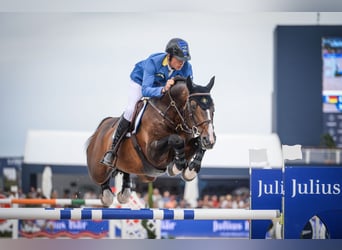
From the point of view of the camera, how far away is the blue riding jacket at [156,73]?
5520mm

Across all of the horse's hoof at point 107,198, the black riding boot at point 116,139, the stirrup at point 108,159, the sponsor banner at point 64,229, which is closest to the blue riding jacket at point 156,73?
the black riding boot at point 116,139

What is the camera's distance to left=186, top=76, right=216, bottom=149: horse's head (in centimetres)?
512

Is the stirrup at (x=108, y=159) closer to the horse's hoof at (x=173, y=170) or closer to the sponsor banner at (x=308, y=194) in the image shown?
the horse's hoof at (x=173, y=170)

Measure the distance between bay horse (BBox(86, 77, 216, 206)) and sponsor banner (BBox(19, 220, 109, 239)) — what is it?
5051 millimetres

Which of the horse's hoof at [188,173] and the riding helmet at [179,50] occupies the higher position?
the riding helmet at [179,50]

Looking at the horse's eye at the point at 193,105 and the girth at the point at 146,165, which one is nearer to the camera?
the horse's eye at the point at 193,105

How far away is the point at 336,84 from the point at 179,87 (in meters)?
13.9

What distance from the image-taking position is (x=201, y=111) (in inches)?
206

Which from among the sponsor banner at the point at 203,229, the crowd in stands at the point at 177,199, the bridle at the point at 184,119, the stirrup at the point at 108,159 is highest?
the bridle at the point at 184,119

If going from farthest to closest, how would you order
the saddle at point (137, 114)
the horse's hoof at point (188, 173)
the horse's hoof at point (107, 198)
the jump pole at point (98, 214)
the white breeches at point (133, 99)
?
the horse's hoof at point (107, 198) → the white breeches at point (133, 99) → the saddle at point (137, 114) → the horse's hoof at point (188, 173) → the jump pole at point (98, 214)

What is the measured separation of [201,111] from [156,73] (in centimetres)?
60

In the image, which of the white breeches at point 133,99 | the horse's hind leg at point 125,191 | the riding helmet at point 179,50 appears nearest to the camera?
the riding helmet at point 179,50

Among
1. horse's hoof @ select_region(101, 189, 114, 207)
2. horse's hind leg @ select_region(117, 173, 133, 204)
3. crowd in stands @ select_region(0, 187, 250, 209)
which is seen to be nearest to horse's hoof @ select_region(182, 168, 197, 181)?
horse's hind leg @ select_region(117, 173, 133, 204)

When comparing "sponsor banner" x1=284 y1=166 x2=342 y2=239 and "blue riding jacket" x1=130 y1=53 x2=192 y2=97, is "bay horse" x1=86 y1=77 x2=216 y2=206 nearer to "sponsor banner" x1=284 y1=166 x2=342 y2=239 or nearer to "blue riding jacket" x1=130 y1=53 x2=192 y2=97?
"blue riding jacket" x1=130 y1=53 x2=192 y2=97
